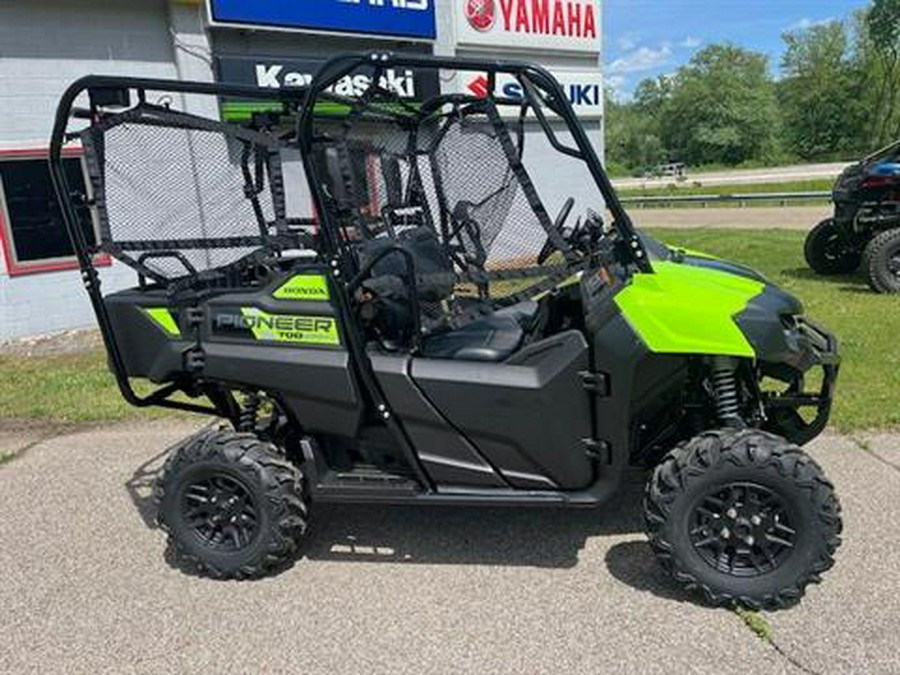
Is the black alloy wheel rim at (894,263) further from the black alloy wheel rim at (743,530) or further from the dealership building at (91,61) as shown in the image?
the black alloy wheel rim at (743,530)

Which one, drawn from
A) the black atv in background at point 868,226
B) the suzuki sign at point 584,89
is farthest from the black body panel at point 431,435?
the suzuki sign at point 584,89

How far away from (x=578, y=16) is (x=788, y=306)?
11905mm

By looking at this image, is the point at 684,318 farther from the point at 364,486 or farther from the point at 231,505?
the point at 231,505

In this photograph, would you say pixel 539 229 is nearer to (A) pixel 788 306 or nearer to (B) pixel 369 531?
(A) pixel 788 306

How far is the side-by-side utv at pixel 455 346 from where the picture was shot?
2982 millimetres

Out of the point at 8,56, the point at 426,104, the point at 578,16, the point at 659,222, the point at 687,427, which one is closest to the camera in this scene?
the point at 687,427

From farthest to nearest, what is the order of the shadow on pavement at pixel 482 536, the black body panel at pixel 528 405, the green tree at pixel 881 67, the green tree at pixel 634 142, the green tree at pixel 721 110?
the green tree at pixel 634 142
the green tree at pixel 721 110
the green tree at pixel 881 67
the shadow on pavement at pixel 482 536
the black body panel at pixel 528 405

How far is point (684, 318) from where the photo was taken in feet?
9.61

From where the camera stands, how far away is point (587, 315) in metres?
3.09

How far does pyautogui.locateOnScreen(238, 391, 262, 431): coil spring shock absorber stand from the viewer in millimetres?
3686

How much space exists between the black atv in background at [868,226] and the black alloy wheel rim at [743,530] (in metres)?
6.92

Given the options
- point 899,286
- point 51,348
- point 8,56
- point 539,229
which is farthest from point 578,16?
point 539,229

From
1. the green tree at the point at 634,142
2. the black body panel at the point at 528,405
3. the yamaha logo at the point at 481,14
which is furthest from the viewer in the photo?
the green tree at the point at 634,142

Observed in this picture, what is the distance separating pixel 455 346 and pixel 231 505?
1231 millimetres
